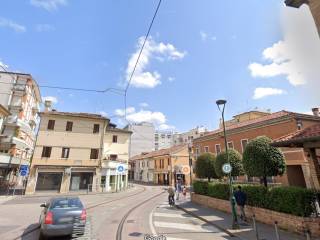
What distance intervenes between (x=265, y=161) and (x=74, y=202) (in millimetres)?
10069

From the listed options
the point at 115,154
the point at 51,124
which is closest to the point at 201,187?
the point at 115,154

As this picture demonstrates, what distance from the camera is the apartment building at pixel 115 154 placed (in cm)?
3294

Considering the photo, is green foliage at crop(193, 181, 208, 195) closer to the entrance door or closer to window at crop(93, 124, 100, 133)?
window at crop(93, 124, 100, 133)

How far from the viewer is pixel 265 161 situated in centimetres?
1136

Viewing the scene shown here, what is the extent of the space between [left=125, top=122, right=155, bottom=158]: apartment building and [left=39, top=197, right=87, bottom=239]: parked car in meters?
66.1

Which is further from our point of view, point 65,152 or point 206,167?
point 65,152

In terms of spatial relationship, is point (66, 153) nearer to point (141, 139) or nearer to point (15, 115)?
point (15, 115)

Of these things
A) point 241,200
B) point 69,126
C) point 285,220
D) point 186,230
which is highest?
point 69,126

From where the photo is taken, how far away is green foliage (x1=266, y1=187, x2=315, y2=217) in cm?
852

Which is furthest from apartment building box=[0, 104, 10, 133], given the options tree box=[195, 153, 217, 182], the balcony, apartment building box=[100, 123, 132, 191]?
tree box=[195, 153, 217, 182]

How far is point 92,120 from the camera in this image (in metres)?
32.9

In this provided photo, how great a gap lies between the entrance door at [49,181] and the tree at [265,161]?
1060 inches

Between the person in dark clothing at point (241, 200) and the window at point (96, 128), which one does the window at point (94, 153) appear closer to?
the window at point (96, 128)

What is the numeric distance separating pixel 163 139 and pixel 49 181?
68.0 meters
